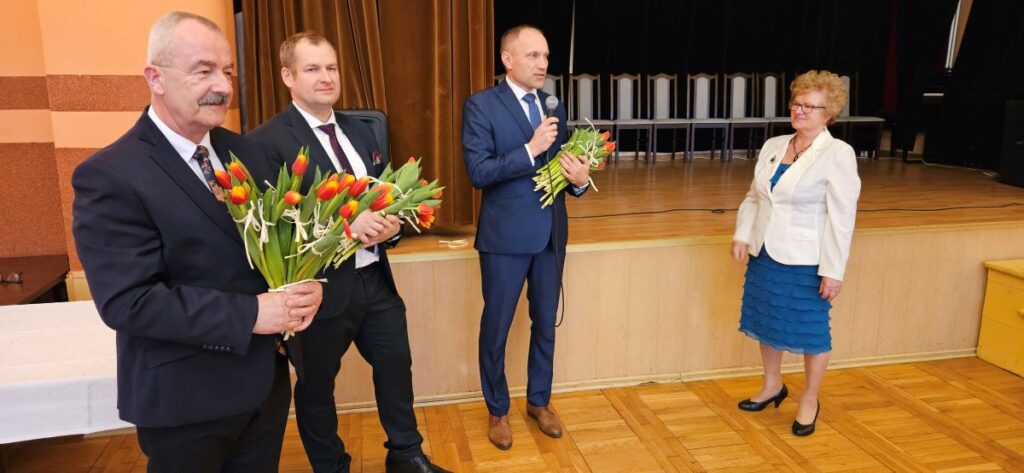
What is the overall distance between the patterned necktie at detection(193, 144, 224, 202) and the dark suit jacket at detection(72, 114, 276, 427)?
2cm

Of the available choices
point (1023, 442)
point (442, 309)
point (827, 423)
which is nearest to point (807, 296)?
point (827, 423)

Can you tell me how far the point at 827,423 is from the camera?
3.49 metres

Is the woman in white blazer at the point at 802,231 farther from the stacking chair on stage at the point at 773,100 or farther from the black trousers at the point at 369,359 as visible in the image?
the stacking chair on stage at the point at 773,100

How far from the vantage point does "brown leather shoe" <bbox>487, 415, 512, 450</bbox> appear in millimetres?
3201

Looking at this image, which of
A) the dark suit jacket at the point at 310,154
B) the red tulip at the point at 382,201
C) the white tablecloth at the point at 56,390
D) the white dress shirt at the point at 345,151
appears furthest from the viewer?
the white dress shirt at the point at 345,151

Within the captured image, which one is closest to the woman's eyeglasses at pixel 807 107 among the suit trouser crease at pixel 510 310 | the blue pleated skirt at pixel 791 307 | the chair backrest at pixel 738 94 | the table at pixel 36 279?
the blue pleated skirt at pixel 791 307

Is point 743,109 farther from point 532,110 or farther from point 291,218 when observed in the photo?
point 291,218

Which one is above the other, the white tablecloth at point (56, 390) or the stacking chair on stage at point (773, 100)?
the stacking chair on stage at point (773, 100)

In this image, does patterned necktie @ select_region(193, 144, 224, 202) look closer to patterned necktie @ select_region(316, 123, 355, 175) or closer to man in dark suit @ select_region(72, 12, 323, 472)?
man in dark suit @ select_region(72, 12, 323, 472)

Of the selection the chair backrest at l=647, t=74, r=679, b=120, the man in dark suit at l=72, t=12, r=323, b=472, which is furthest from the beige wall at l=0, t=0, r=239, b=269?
the chair backrest at l=647, t=74, r=679, b=120

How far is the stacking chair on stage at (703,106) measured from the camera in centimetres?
841

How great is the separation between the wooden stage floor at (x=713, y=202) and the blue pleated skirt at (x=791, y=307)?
670 millimetres

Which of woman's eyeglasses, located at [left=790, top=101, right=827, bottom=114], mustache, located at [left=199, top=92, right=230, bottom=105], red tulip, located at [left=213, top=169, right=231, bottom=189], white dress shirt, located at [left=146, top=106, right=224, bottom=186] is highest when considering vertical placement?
mustache, located at [left=199, top=92, right=230, bottom=105]

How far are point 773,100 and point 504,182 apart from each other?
6998 millimetres
